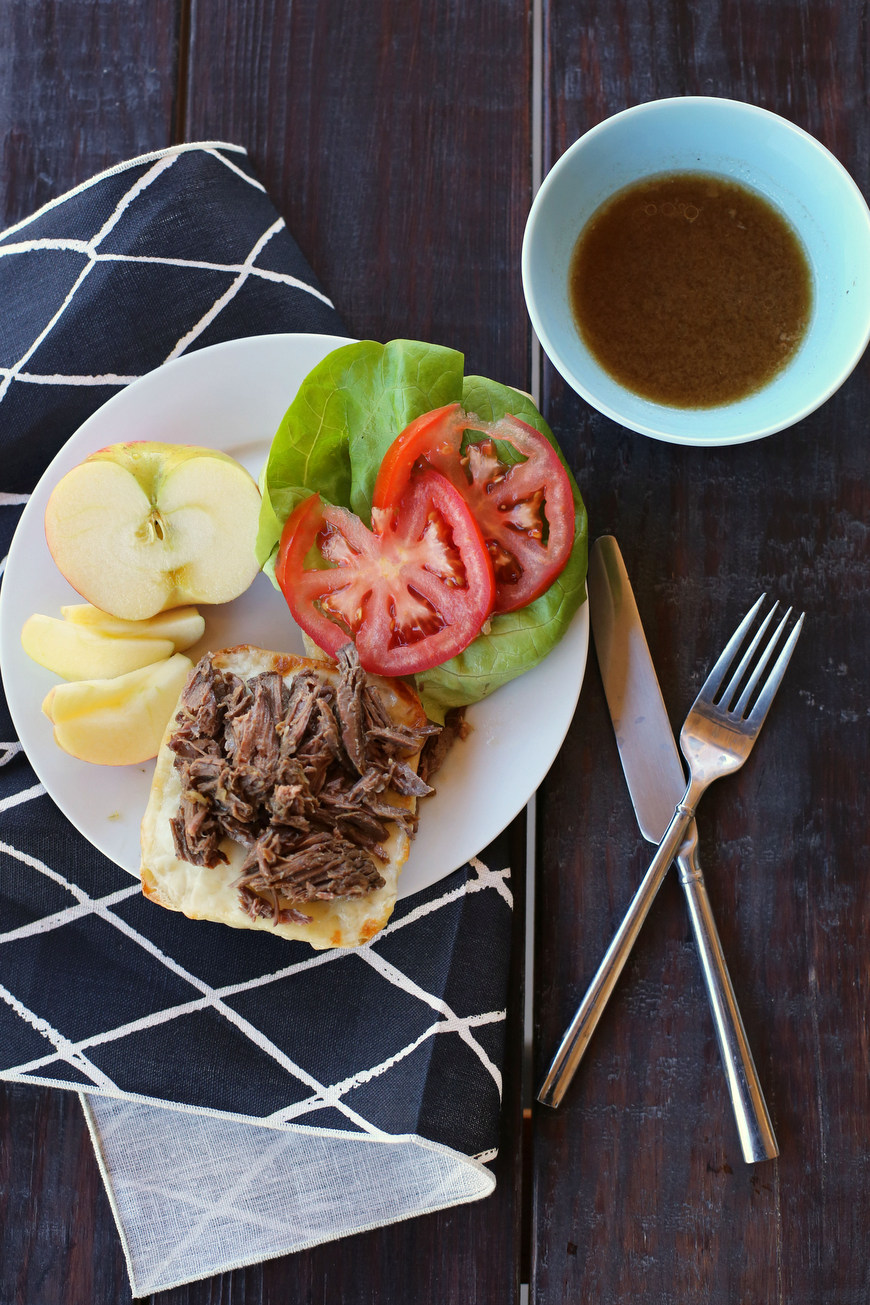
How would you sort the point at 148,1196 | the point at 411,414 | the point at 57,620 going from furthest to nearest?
the point at 148,1196 → the point at 57,620 → the point at 411,414

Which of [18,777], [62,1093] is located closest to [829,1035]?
[62,1093]

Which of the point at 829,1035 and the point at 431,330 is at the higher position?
the point at 431,330

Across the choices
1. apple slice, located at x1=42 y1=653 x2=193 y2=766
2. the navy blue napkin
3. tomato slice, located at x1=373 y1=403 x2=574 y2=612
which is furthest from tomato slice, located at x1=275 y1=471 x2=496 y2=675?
the navy blue napkin

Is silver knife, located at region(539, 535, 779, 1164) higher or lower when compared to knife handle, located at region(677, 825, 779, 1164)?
higher

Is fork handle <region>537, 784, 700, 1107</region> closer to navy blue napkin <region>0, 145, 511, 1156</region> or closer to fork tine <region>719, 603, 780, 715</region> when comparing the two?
navy blue napkin <region>0, 145, 511, 1156</region>

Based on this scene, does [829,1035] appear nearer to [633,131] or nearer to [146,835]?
[146,835]
